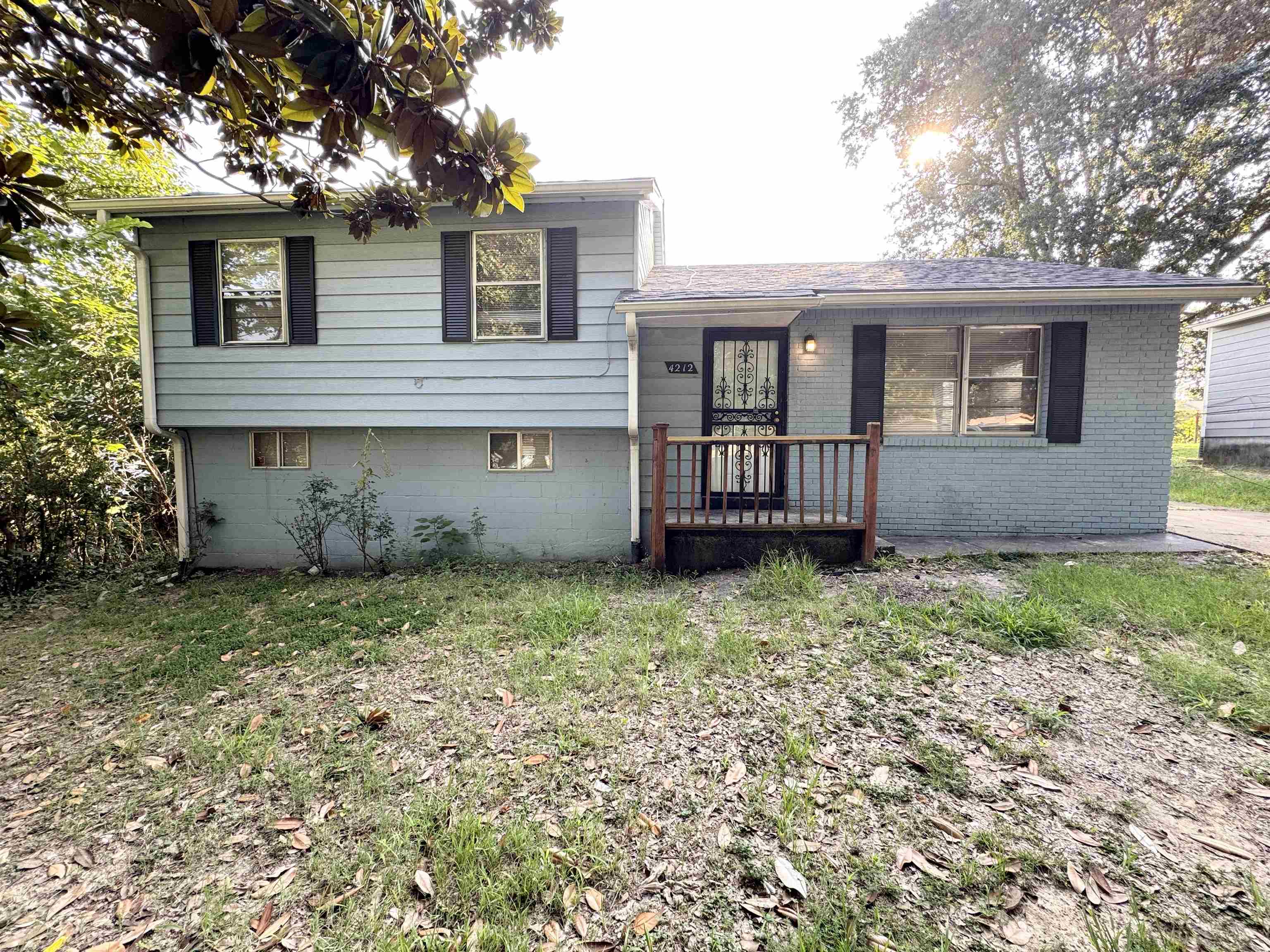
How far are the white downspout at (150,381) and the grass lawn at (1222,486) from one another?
39.3ft

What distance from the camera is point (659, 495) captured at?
198 inches

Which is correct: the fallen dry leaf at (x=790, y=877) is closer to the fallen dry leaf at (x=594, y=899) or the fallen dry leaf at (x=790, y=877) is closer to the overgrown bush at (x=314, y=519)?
the fallen dry leaf at (x=594, y=899)

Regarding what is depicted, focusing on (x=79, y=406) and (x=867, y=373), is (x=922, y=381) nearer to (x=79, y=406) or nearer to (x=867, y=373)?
(x=867, y=373)

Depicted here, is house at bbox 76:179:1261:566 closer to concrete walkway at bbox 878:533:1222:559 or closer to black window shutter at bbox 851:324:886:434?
black window shutter at bbox 851:324:886:434

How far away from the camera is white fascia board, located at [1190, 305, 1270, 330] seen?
11.4m

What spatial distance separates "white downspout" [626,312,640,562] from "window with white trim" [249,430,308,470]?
157 inches

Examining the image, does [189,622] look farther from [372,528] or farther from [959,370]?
[959,370]

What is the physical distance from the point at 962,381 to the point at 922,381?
44 cm

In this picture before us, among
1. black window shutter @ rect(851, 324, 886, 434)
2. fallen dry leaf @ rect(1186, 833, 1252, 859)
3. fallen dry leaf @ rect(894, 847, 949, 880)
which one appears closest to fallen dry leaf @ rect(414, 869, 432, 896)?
fallen dry leaf @ rect(894, 847, 949, 880)

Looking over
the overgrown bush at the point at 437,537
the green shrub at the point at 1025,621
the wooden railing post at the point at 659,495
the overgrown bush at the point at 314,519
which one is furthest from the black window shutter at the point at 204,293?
the green shrub at the point at 1025,621

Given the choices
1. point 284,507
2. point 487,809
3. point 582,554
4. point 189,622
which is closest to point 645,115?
point 582,554

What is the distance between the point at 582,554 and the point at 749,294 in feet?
11.2

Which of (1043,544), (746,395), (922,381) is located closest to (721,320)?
(746,395)

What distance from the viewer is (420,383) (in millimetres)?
5797
